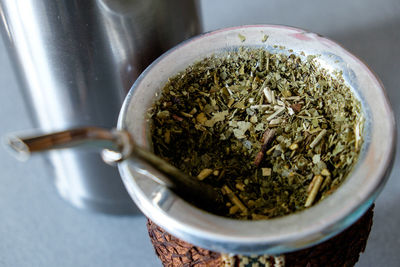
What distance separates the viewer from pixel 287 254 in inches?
24.9

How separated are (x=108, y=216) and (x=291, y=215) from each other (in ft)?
2.28

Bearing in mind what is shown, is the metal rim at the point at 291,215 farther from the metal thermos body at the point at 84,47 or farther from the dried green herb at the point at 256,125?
the metal thermos body at the point at 84,47

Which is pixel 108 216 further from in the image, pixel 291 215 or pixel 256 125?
pixel 291 215

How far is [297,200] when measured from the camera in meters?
0.68

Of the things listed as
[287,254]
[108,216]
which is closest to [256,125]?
[287,254]

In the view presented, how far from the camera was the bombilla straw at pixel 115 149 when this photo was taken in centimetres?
48

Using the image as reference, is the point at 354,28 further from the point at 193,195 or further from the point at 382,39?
the point at 193,195

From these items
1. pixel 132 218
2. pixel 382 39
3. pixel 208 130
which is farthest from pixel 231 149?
pixel 382 39

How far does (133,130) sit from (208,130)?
0.13 metres

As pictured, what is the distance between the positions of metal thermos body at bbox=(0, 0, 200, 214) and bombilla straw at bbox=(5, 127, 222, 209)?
270 mm

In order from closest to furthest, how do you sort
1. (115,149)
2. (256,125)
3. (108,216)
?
(115,149), (256,125), (108,216)

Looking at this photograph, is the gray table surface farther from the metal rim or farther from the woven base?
the metal rim

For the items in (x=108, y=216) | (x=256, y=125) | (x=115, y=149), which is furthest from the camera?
(x=108, y=216)

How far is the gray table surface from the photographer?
3.68ft
